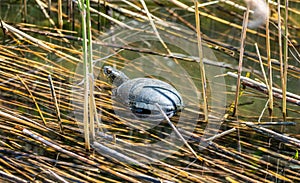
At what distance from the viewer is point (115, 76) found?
2.60 metres

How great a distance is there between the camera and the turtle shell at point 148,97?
7.85 ft

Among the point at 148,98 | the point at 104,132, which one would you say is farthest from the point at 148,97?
the point at 104,132

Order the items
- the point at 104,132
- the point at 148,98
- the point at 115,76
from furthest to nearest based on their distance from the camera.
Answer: the point at 115,76, the point at 148,98, the point at 104,132

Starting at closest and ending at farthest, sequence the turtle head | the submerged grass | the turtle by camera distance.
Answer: the submerged grass, the turtle, the turtle head

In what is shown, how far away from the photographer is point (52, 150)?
84.4 inches

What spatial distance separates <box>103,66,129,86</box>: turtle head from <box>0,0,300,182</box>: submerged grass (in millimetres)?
71

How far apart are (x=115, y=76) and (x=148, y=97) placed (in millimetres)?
275

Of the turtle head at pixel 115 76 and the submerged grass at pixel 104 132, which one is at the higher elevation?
the turtle head at pixel 115 76

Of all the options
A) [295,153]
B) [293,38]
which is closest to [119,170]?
[295,153]

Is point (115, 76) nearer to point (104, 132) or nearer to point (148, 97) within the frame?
point (148, 97)

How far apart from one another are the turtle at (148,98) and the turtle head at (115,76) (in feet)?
0.13

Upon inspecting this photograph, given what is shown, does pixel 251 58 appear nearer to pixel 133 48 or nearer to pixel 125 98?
pixel 133 48

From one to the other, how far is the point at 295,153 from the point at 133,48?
1197mm

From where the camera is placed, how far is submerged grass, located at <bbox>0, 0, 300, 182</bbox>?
2031mm
